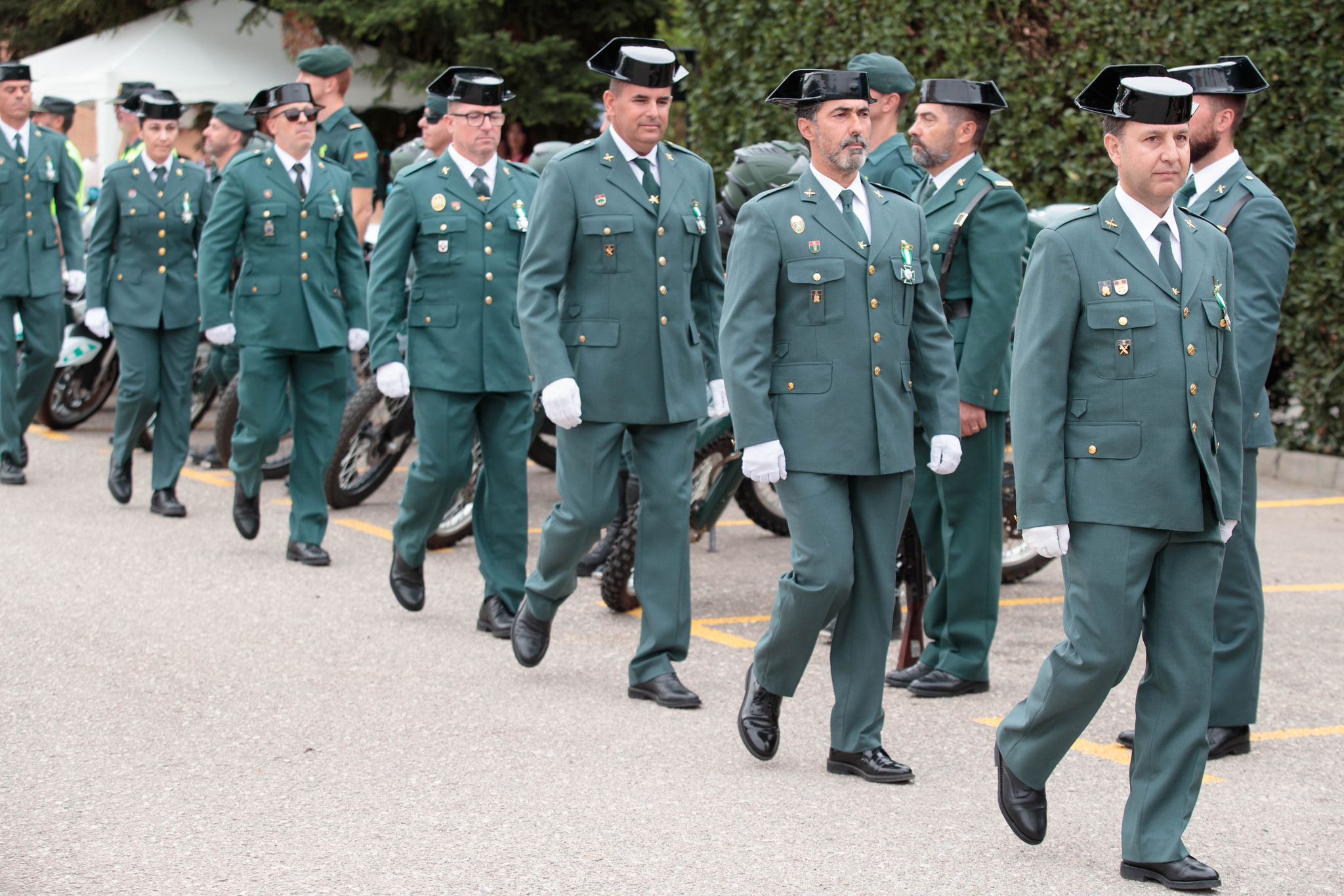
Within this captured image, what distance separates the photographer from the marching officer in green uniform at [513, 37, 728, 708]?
18.6ft

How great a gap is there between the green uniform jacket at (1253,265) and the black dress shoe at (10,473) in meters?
7.28

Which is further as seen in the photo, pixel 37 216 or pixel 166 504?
pixel 37 216

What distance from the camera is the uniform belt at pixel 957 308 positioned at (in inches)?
231

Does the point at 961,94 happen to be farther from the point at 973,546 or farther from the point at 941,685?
the point at 941,685

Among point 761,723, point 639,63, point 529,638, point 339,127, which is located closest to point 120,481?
point 339,127

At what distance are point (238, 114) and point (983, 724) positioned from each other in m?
7.56

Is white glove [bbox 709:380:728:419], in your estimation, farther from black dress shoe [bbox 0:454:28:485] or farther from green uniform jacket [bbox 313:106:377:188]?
black dress shoe [bbox 0:454:28:485]

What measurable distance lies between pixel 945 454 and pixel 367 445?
5061 mm

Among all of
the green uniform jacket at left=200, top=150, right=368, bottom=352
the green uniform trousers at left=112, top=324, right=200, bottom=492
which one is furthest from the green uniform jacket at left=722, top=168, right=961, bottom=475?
the green uniform trousers at left=112, top=324, right=200, bottom=492

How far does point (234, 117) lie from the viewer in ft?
37.0

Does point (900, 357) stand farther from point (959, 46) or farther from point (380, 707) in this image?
point (959, 46)

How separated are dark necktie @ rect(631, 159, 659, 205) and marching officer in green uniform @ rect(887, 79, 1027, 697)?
0.88m

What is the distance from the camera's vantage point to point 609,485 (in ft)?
18.9

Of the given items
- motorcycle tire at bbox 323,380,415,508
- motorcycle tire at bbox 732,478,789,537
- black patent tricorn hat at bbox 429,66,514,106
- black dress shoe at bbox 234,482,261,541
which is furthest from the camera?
motorcycle tire at bbox 323,380,415,508
